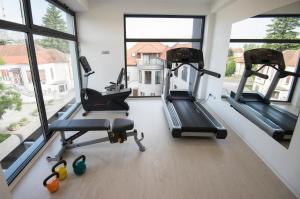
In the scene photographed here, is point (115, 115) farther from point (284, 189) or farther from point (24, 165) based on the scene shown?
point (284, 189)

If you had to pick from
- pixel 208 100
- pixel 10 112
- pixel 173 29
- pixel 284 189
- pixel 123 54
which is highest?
pixel 173 29

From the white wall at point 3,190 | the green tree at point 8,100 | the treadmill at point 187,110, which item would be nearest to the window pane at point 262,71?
the treadmill at point 187,110

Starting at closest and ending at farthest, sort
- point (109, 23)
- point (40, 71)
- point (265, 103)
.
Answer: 1. point (40, 71)
2. point (265, 103)
3. point (109, 23)

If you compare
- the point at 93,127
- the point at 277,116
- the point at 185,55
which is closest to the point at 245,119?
the point at 277,116

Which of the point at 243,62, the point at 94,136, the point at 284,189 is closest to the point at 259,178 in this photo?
the point at 284,189

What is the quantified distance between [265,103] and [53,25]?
4.11 meters

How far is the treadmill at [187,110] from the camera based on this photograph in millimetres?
2637

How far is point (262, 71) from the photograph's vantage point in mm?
2885

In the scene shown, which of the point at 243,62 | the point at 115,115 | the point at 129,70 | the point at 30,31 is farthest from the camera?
the point at 129,70

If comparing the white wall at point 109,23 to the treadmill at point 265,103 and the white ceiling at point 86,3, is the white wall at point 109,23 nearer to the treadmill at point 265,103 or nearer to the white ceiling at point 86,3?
the white ceiling at point 86,3

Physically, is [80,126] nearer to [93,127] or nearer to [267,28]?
[93,127]

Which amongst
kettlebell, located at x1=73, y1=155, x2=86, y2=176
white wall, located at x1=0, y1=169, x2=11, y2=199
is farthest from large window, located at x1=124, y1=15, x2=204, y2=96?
white wall, located at x1=0, y1=169, x2=11, y2=199

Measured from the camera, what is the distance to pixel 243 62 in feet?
9.99

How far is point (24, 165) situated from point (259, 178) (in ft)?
9.25
